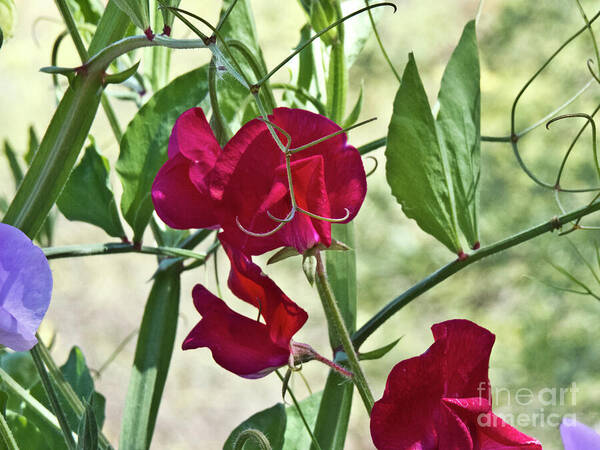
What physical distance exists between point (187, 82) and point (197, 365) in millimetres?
1547

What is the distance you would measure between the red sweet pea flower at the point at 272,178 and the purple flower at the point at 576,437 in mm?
78

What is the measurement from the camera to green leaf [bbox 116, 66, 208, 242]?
289 mm

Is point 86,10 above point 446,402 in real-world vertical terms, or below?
above

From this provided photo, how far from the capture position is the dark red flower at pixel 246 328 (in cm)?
21

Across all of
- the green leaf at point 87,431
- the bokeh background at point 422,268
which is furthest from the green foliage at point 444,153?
the bokeh background at point 422,268

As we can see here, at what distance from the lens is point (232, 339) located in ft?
0.70

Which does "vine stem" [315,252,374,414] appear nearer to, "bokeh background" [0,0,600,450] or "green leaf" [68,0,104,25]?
"green leaf" [68,0,104,25]

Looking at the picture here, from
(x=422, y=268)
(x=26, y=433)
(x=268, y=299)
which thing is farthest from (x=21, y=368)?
(x=422, y=268)

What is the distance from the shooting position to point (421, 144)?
255 millimetres

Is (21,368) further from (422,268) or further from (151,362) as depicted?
(422,268)

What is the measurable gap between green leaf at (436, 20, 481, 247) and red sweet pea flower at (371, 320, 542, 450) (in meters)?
0.08

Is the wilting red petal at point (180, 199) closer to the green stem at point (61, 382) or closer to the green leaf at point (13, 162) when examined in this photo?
the green stem at point (61, 382)

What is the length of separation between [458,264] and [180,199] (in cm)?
9

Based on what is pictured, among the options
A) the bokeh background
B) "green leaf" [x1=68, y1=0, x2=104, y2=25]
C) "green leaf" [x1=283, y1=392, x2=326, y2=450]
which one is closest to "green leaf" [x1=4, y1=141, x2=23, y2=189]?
"green leaf" [x1=68, y1=0, x2=104, y2=25]
